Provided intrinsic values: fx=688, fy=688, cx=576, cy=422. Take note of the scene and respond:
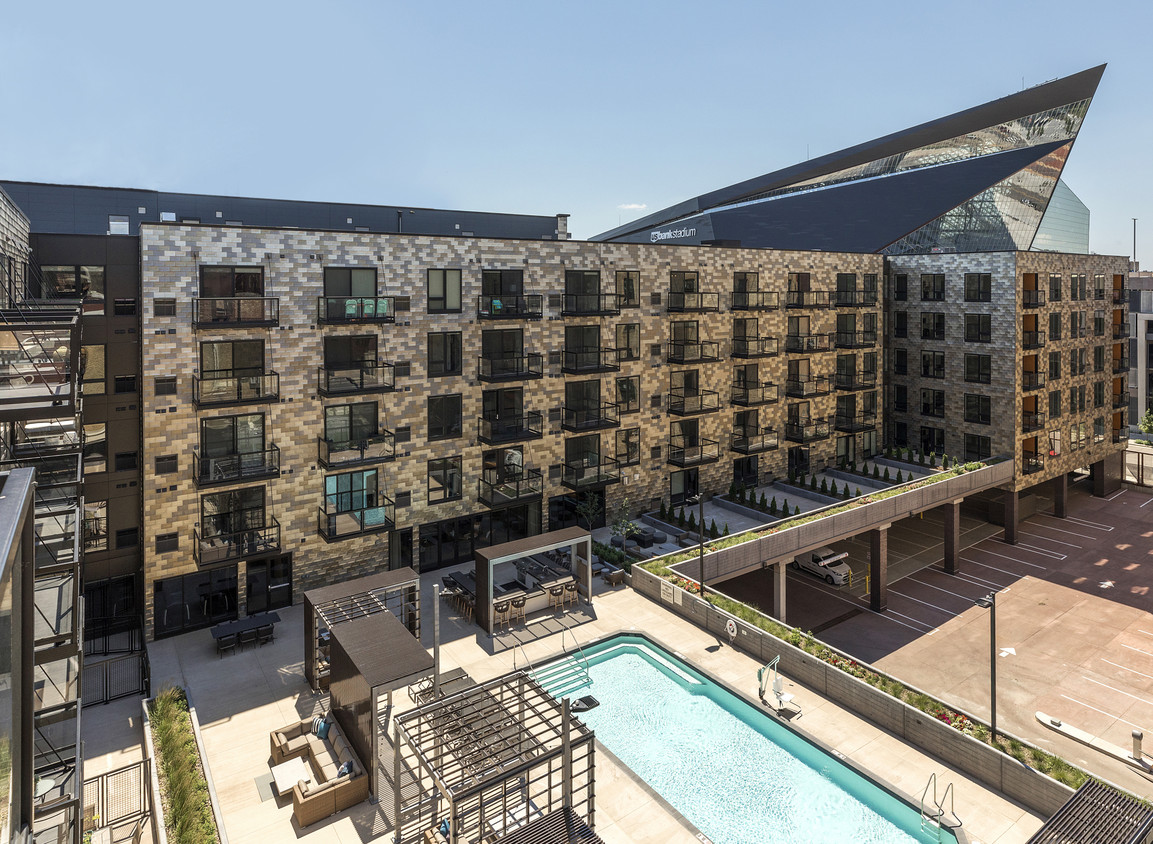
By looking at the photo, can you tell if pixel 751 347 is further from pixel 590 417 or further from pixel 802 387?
pixel 590 417

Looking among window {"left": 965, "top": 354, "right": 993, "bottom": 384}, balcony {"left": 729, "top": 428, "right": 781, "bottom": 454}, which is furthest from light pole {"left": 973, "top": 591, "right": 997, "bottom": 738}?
window {"left": 965, "top": 354, "right": 993, "bottom": 384}

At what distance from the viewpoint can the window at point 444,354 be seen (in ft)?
91.6

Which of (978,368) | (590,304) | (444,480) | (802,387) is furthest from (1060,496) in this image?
(444,480)

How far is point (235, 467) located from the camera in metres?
23.9

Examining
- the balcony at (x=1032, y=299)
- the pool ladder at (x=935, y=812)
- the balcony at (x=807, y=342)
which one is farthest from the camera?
the balcony at (x=807, y=342)

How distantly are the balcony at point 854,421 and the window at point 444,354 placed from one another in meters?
24.6

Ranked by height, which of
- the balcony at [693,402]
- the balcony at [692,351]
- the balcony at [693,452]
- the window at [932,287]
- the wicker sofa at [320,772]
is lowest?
the wicker sofa at [320,772]

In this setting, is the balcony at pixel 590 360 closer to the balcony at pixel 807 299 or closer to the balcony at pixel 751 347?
the balcony at pixel 751 347

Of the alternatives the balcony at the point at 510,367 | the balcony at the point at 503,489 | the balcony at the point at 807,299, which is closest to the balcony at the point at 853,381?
the balcony at the point at 807,299

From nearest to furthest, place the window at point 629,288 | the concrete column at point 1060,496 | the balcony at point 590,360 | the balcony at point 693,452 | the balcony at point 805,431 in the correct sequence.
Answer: the balcony at point 590,360, the window at point 629,288, the balcony at point 693,452, the balcony at point 805,431, the concrete column at point 1060,496

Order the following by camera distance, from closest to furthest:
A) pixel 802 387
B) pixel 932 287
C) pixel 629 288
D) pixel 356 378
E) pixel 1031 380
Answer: pixel 356 378 < pixel 629 288 < pixel 1031 380 < pixel 802 387 < pixel 932 287

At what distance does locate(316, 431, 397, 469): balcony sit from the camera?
25531 millimetres

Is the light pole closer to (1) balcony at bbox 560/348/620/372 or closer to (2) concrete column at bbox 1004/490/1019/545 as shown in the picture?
(1) balcony at bbox 560/348/620/372

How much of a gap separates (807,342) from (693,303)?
861cm
